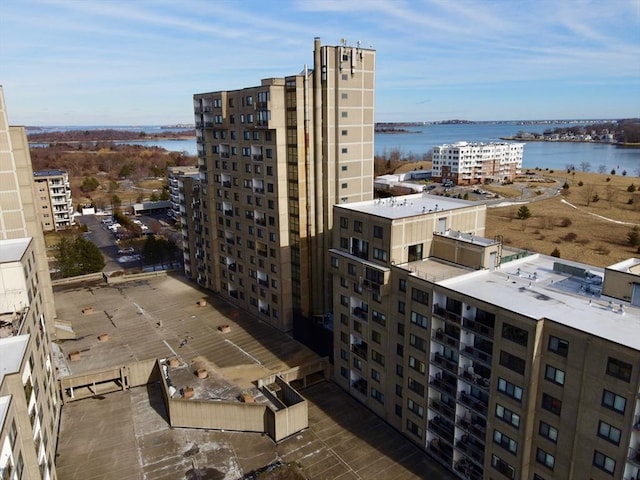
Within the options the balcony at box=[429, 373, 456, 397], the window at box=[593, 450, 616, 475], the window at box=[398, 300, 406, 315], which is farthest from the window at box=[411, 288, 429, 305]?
the window at box=[593, 450, 616, 475]

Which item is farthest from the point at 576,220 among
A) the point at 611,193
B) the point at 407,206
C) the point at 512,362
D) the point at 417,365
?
the point at 512,362

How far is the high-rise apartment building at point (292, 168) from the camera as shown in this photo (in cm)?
4756

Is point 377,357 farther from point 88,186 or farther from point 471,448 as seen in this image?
point 88,186

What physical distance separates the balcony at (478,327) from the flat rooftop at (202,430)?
11.9 metres

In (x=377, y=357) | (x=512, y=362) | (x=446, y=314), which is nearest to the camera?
(x=512, y=362)

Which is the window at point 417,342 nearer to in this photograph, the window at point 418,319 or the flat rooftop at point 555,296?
the window at point 418,319

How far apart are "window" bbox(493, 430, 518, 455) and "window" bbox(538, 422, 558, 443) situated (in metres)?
1.82

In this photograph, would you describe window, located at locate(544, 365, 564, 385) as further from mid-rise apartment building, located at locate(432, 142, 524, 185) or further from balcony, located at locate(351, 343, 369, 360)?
mid-rise apartment building, located at locate(432, 142, 524, 185)

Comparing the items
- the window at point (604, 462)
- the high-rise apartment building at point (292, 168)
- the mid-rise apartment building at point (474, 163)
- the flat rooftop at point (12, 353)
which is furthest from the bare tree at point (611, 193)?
the flat rooftop at point (12, 353)

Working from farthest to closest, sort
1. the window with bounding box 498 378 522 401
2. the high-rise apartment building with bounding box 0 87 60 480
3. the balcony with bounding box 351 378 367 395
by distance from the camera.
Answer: the balcony with bounding box 351 378 367 395, the window with bounding box 498 378 522 401, the high-rise apartment building with bounding box 0 87 60 480

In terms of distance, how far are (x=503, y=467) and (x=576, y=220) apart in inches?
3613

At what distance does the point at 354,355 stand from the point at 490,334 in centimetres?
1592

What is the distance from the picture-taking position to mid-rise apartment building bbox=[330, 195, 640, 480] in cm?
2389

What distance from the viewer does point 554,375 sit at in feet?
83.8
